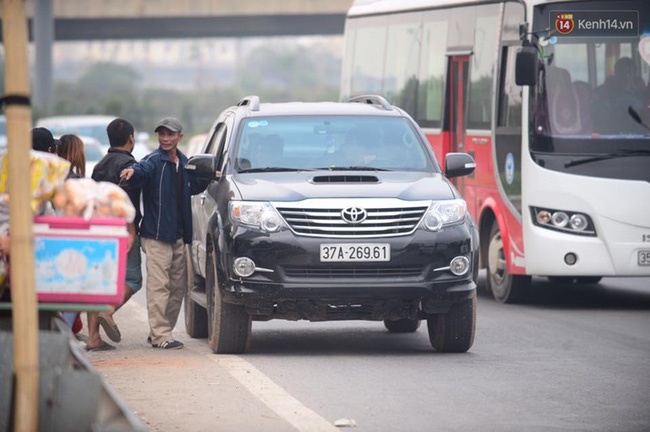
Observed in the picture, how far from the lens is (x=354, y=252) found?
11703 millimetres

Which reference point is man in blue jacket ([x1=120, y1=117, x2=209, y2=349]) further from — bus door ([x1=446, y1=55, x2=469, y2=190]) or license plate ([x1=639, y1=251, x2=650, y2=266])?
bus door ([x1=446, y1=55, x2=469, y2=190])

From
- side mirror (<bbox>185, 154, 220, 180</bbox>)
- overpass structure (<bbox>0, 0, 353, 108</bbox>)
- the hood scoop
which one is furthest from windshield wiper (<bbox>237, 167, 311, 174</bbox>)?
overpass structure (<bbox>0, 0, 353, 108</bbox>)

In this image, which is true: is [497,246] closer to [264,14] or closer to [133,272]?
[133,272]

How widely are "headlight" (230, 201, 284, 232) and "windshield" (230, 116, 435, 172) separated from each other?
31.3 inches

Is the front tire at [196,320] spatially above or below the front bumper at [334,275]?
below

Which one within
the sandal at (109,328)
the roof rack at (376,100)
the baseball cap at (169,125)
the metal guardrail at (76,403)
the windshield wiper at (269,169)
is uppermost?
the roof rack at (376,100)

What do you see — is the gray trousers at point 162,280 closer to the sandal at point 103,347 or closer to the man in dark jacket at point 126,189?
the man in dark jacket at point 126,189

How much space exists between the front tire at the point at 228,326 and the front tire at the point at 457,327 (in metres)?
1.42

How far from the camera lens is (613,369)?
1143cm

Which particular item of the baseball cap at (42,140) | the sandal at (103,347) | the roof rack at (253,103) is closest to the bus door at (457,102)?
the roof rack at (253,103)

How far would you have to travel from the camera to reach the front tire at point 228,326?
39.3ft

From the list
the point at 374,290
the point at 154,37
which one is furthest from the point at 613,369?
the point at 154,37

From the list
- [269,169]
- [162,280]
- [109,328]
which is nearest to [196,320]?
[162,280]

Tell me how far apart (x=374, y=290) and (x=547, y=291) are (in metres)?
7.59
